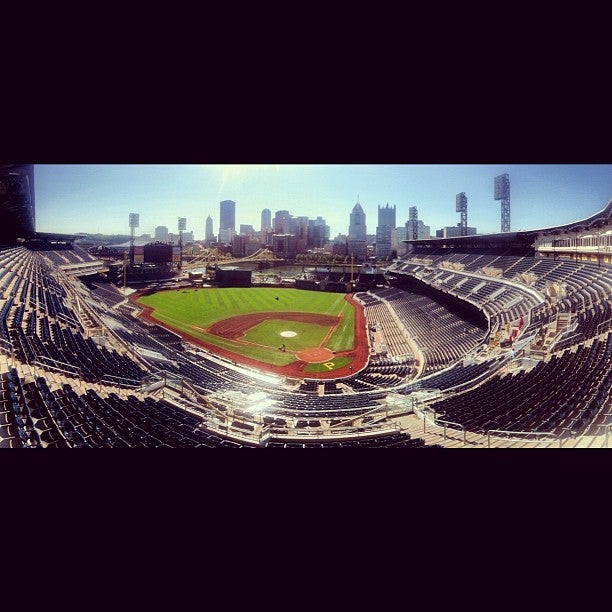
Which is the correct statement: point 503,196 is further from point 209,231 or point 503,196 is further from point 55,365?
point 55,365

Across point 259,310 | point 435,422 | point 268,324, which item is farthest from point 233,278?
point 435,422

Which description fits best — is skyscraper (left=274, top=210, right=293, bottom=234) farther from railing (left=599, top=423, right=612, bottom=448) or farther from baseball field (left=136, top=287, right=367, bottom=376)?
railing (left=599, top=423, right=612, bottom=448)

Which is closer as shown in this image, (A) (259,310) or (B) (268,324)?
(B) (268,324)

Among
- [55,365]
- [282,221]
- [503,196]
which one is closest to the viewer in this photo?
[55,365]

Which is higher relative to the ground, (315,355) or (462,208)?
(462,208)

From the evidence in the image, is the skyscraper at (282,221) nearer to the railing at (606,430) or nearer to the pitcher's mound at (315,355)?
the pitcher's mound at (315,355)

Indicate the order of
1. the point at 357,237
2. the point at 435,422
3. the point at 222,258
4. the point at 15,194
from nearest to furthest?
the point at 435,422, the point at 15,194, the point at 357,237, the point at 222,258
